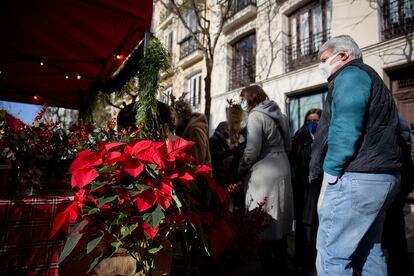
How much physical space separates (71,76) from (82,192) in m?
4.74

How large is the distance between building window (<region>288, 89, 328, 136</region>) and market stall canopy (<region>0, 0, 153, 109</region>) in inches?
272

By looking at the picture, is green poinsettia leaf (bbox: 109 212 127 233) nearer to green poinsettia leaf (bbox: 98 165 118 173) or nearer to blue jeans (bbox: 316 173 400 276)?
green poinsettia leaf (bbox: 98 165 118 173)

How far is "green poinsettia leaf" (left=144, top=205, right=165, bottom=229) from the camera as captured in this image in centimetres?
117

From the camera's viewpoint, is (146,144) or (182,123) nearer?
(146,144)

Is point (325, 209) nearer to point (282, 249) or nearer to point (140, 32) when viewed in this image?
point (282, 249)

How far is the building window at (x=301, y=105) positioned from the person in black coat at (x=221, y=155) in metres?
5.86

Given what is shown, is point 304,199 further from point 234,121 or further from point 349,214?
point 349,214

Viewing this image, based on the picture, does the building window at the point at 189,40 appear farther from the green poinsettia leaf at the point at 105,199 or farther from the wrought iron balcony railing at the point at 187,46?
the green poinsettia leaf at the point at 105,199

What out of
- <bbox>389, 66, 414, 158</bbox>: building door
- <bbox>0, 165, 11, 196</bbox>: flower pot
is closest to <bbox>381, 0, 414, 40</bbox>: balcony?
<bbox>389, 66, 414, 158</bbox>: building door

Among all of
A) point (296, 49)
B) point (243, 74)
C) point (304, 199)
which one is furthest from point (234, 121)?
point (243, 74)

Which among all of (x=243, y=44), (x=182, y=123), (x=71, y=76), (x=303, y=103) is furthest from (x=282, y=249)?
(x=243, y=44)

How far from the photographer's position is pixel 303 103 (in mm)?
9547

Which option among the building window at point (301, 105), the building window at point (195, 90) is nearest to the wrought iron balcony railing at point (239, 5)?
the building window at point (195, 90)

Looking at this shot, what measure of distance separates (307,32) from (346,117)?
A: 29.2 ft
